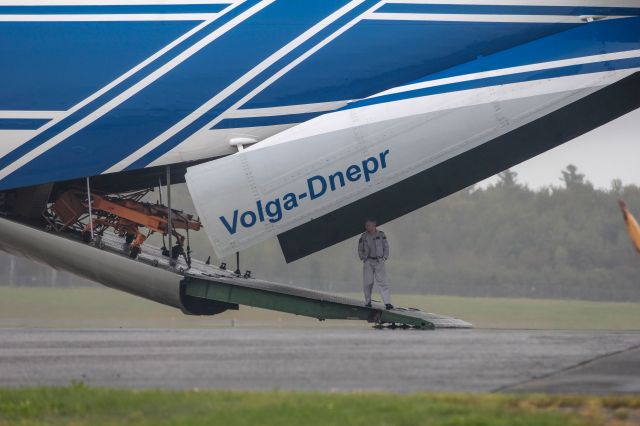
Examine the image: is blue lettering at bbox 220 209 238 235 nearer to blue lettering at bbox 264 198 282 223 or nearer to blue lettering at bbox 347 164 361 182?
blue lettering at bbox 264 198 282 223

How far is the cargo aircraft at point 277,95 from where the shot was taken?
61.5ft

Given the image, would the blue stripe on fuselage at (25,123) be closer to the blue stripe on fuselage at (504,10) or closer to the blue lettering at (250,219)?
the blue lettering at (250,219)

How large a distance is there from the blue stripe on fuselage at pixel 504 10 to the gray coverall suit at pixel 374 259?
3704 millimetres

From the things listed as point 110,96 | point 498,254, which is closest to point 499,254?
point 498,254

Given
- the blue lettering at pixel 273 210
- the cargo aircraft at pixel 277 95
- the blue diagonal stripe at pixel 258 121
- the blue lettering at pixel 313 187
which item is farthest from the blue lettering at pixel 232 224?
the blue diagonal stripe at pixel 258 121

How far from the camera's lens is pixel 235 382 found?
1099 centimetres

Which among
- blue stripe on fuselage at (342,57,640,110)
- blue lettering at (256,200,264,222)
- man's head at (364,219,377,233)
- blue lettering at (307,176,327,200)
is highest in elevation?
blue stripe on fuselage at (342,57,640,110)

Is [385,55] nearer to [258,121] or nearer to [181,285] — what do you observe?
[258,121]

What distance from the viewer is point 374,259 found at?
19531 mm

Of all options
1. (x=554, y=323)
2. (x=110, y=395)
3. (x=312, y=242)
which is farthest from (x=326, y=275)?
(x=110, y=395)

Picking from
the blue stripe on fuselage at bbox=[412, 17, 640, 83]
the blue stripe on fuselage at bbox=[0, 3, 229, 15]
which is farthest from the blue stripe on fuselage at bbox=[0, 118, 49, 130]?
the blue stripe on fuselage at bbox=[412, 17, 640, 83]

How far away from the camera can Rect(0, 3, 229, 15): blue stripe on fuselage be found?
18781 mm

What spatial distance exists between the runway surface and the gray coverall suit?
318 cm

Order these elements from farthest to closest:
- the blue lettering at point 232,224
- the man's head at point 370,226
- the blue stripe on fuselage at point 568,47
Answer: the man's head at point 370,226 → the blue stripe on fuselage at point 568,47 → the blue lettering at point 232,224
